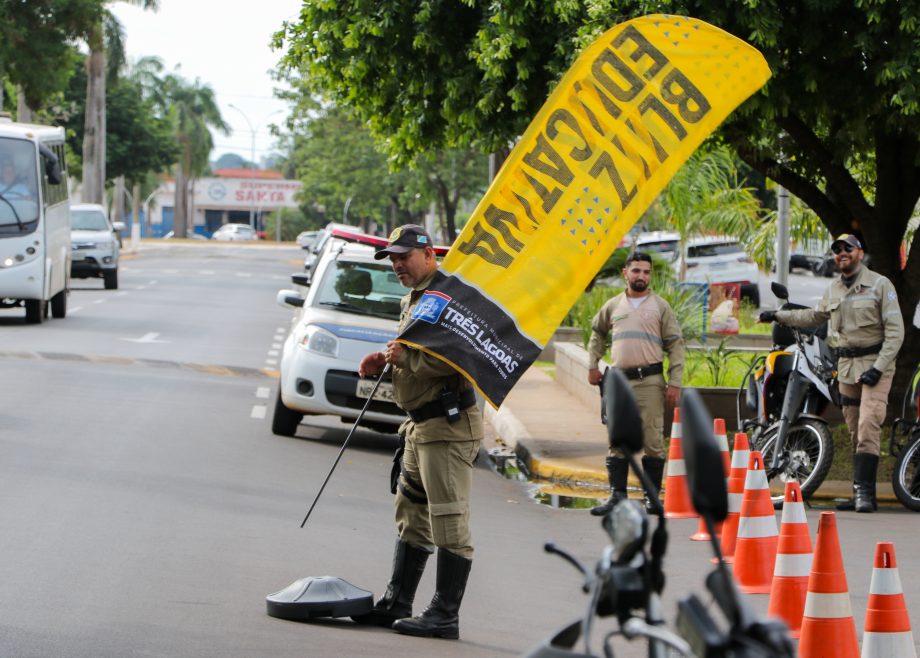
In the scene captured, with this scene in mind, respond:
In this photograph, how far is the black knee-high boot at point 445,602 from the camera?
643 centimetres

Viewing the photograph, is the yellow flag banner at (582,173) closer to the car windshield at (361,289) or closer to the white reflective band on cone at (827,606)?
the white reflective band on cone at (827,606)

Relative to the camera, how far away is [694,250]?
3247 cm

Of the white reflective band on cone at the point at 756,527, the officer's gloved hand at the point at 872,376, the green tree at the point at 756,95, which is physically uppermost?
the green tree at the point at 756,95

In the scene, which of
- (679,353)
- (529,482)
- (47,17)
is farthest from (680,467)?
(47,17)

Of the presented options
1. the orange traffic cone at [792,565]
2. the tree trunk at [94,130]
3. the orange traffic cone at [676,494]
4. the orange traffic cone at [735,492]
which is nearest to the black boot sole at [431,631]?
the orange traffic cone at [792,565]

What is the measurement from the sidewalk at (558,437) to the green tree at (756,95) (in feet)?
9.03

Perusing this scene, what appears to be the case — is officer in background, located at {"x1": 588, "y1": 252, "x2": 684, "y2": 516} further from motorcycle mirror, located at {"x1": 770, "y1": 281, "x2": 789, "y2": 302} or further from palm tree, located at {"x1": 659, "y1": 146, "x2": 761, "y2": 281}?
palm tree, located at {"x1": 659, "y1": 146, "x2": 761, "y2": 281}

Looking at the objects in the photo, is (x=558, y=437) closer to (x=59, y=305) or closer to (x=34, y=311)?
(x=34, y=311)

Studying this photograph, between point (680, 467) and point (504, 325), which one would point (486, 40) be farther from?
point (504, 325)

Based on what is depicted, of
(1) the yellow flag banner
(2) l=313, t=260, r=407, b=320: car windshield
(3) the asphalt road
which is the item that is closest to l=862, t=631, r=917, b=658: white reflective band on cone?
(3) the asphalt road

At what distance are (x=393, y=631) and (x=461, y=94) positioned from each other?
27.7 feet

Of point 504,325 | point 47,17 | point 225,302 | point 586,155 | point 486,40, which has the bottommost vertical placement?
point 225,302

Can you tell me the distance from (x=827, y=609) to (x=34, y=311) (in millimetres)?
19541

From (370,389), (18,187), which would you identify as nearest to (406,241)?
(370,389)
